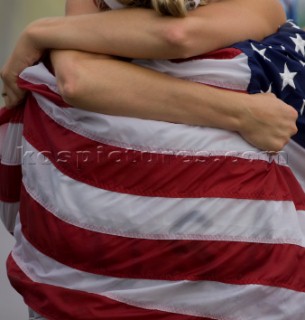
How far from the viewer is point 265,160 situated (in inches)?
45.8

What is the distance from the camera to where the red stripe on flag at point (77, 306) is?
44.9 inches

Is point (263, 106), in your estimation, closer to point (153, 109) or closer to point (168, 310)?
point (153, 109)

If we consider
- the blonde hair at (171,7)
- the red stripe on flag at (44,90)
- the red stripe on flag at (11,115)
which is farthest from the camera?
the red stripe on flag at (11,115)

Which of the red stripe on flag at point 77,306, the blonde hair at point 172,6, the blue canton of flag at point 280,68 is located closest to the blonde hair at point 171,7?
the blonde hair at point 172,6

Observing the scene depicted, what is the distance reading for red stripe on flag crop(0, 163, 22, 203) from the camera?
139 cm

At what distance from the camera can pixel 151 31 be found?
1.12 m

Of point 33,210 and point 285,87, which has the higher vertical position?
point 285,87

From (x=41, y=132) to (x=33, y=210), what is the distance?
14 cm

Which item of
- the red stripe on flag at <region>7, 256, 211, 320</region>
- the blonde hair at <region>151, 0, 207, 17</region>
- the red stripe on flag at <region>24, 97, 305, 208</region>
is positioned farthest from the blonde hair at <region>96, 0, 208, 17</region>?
the red stripe on flag at <region>7, 256, 211, 320</region>

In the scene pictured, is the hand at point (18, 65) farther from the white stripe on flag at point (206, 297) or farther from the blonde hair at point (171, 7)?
the white stripe on flag at point (206, 297)

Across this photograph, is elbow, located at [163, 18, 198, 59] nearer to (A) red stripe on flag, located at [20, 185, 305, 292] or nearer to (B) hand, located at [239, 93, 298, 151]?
(B) hand, located at [239, 93, 298, 151]

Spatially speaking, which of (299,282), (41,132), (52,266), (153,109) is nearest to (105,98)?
(153,109)

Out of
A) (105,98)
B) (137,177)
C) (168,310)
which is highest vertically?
(105,98)

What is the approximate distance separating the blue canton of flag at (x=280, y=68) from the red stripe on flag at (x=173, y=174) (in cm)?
13
